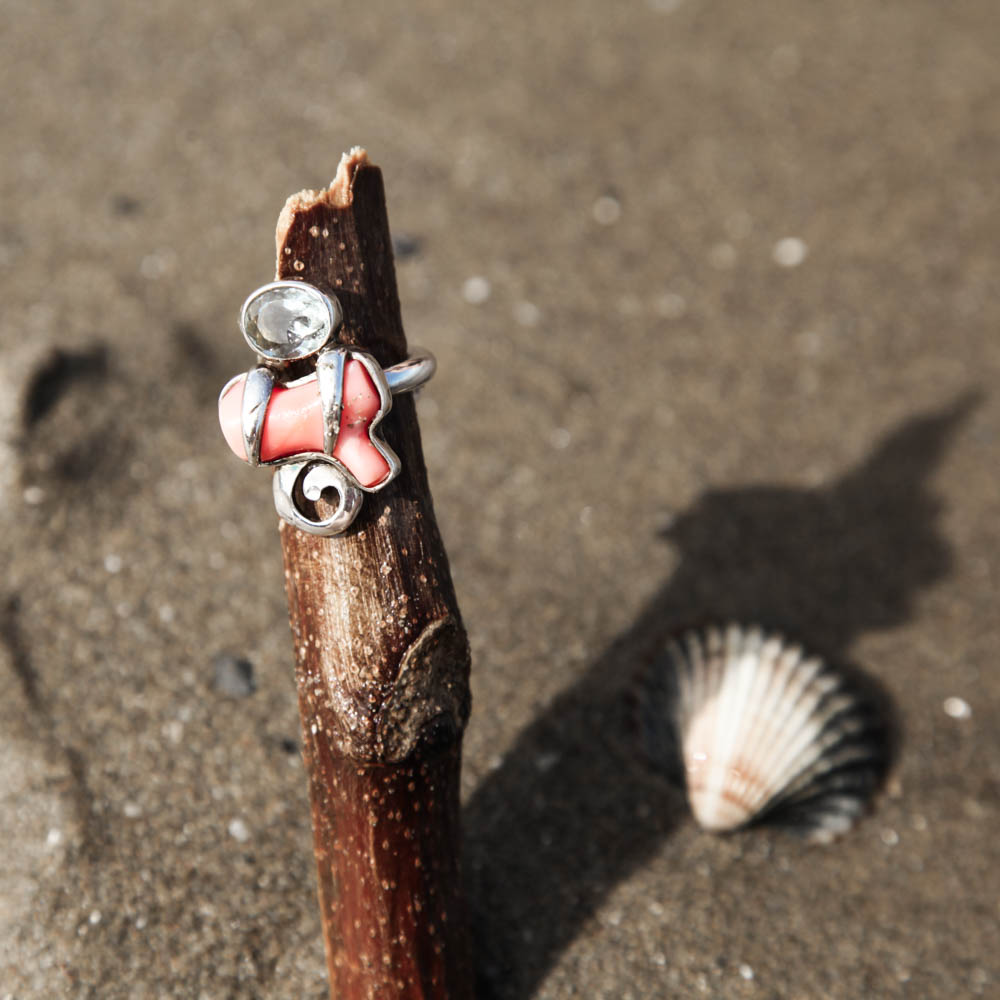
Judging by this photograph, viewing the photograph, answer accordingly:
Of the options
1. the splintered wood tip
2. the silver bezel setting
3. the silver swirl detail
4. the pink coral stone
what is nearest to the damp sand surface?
the silver swirl detail

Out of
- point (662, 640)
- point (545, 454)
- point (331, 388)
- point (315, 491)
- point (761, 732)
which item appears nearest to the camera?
point (331, 388)

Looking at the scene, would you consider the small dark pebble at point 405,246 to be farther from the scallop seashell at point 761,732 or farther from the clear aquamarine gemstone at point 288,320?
the clear aquamarine gemstone at point 288,320

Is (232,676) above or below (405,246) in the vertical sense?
below

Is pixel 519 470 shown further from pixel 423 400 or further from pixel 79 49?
pixel 79 49

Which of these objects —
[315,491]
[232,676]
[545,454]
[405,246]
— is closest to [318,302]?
[315,491]

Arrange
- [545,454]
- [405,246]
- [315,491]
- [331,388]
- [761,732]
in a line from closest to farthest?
1. [331,388]
2. [315,491]
3. [761,732]
4. [545,454]
5. [405,246]

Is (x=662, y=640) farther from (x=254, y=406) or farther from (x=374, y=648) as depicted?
(x=254, y=406)

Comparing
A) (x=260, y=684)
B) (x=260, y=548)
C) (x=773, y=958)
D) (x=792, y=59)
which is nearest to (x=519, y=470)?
(x=260, y=548)
